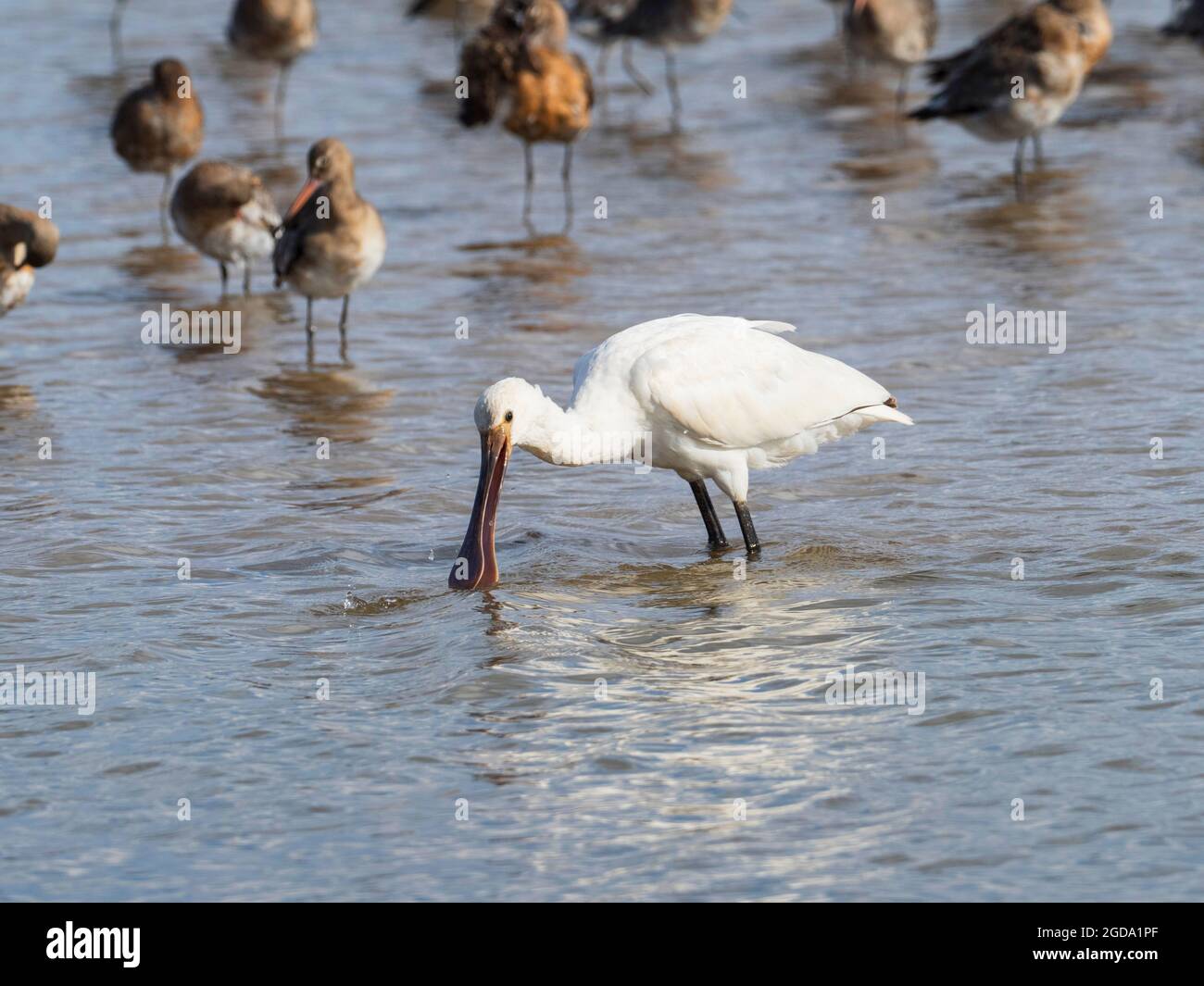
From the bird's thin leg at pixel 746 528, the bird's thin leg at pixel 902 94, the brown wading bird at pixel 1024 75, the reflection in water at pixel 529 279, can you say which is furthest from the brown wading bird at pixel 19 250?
the bird's thin leg at pixel 902 94

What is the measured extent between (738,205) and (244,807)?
413 inches

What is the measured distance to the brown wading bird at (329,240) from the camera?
1155 cm

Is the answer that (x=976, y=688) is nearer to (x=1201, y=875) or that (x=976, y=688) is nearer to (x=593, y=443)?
(x=1201, y=875)

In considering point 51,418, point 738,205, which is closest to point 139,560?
point 51,418

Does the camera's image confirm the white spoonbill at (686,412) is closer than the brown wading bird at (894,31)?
Yes

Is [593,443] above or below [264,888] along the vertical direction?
above

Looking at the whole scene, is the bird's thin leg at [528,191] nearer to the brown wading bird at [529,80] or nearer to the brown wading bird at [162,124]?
the brown wading bird at [529,80]

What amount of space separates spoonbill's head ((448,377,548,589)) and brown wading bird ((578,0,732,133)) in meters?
12.8

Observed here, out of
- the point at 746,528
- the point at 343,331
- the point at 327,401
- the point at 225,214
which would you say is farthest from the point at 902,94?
the point at 746,528

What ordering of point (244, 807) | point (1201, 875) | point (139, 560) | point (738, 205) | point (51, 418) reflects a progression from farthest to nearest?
point (738, 205) → point (51, 418) → point (139, 560) → point (244, 807) → point (1201, 875)

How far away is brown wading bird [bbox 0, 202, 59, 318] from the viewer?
1155 centimetres

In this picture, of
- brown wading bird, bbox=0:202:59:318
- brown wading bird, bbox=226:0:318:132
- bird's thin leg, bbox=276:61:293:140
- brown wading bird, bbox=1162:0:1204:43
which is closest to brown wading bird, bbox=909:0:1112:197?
brown wading bird, bbox=1162:0:1204:43

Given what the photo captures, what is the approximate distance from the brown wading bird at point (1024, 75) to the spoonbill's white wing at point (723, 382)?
7.60 meters

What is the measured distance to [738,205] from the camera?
15320 millimetres
